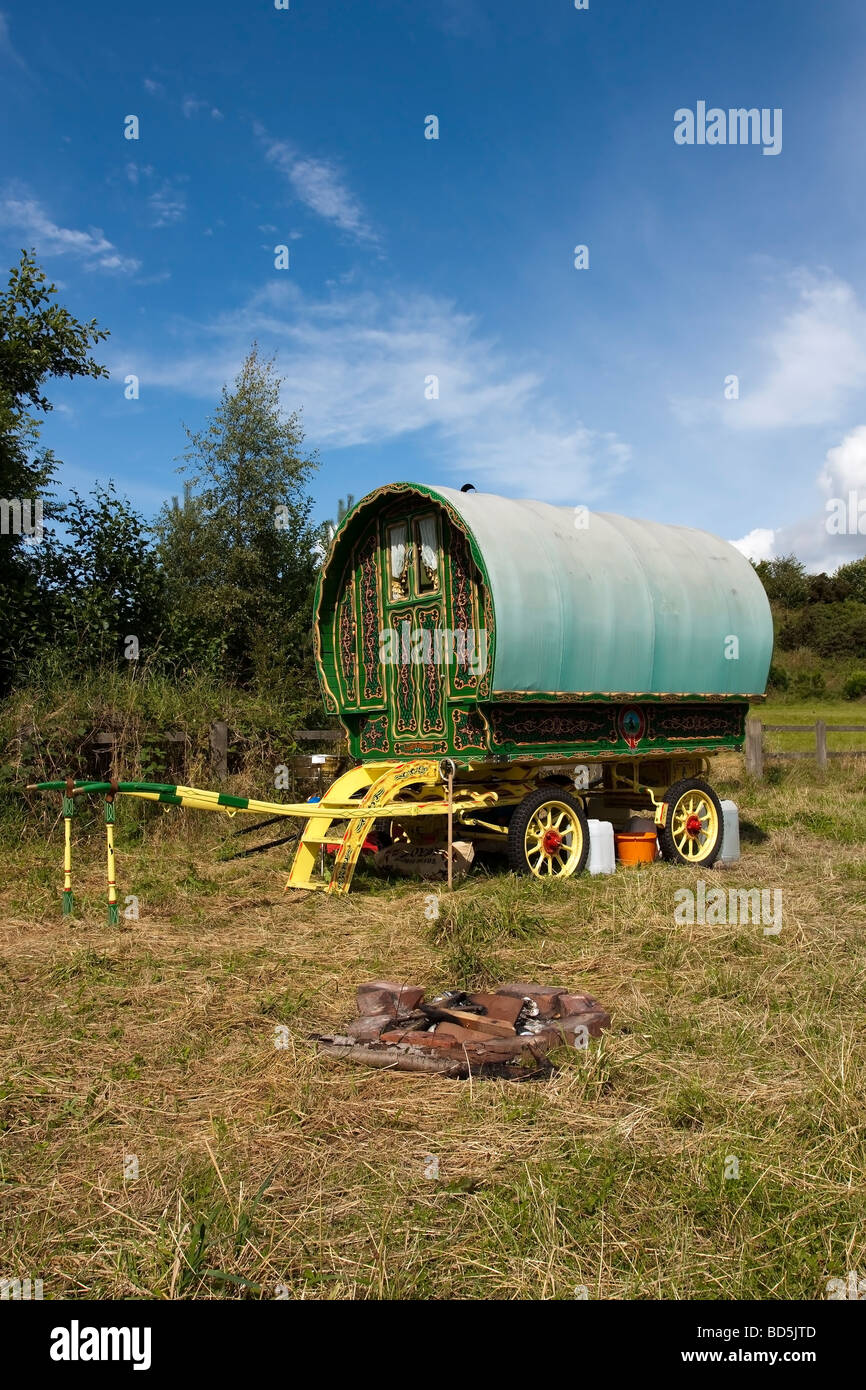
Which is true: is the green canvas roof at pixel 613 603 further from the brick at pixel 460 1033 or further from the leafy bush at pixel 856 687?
the leafy bush at pixel 856 687

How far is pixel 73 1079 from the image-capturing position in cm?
392

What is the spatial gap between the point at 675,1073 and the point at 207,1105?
1.84 m

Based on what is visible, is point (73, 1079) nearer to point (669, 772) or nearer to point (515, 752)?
A: point (515, 752)

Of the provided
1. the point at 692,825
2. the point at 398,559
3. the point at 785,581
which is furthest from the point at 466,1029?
the point at 785,581

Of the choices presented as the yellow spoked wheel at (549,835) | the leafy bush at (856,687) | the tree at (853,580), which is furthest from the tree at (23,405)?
the tree at (853,580)

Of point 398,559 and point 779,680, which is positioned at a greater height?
point 398,559

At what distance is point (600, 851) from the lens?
882 cm

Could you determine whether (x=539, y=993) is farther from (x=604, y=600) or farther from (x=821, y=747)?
(x=821, y=747)

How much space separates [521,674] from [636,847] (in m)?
2.62

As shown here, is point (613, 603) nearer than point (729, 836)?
Yes

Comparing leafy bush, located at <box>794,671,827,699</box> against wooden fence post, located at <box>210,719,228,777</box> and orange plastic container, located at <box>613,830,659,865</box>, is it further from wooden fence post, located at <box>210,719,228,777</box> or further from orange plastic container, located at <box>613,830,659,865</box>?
wooden fence post, located at <box>210,719,228,777</box>

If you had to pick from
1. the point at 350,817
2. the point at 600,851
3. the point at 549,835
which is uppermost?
the point at 350,817

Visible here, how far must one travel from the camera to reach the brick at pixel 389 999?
4.63 metres
